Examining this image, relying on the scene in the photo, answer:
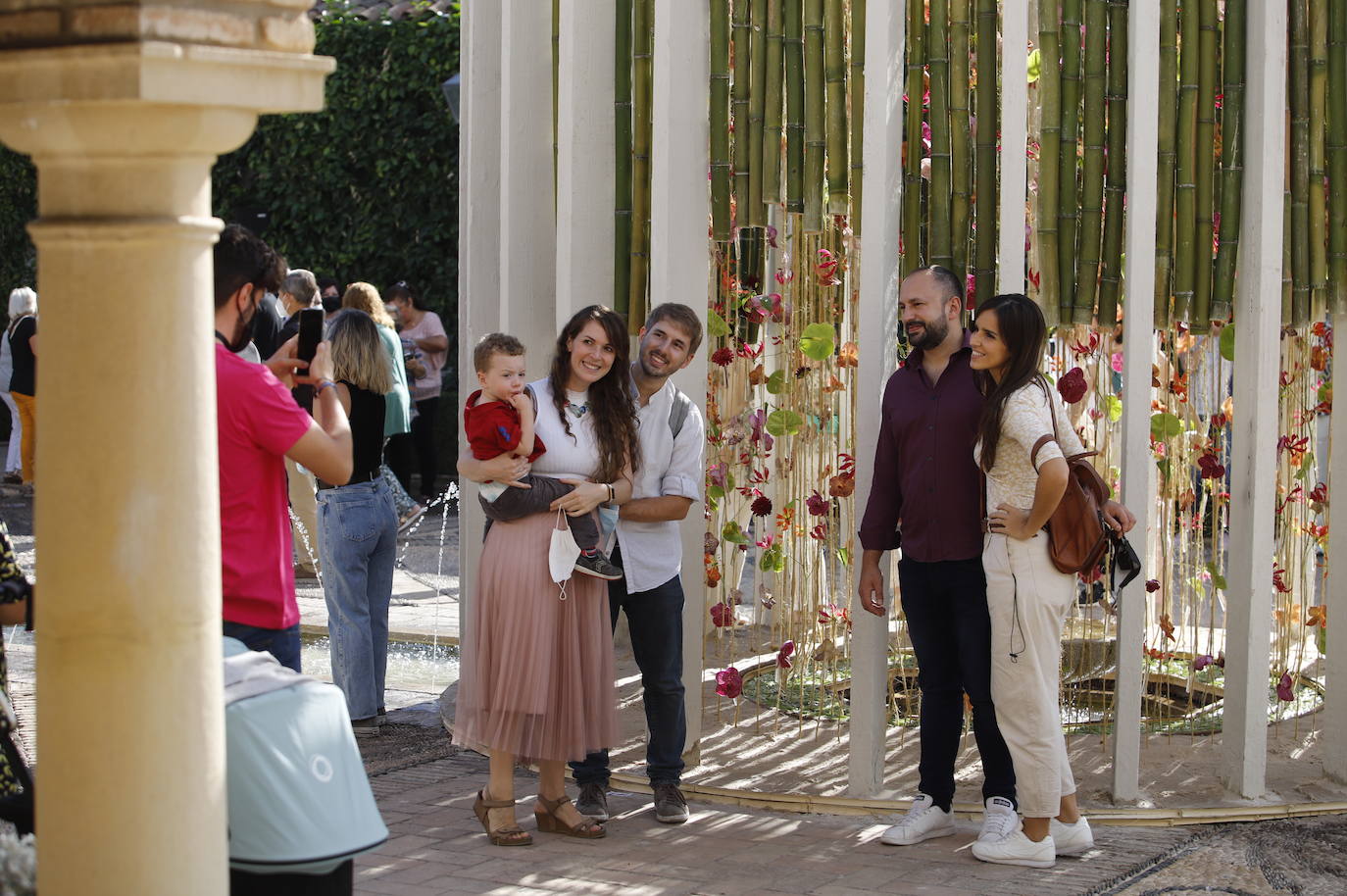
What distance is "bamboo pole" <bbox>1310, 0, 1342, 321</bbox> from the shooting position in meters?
5.17

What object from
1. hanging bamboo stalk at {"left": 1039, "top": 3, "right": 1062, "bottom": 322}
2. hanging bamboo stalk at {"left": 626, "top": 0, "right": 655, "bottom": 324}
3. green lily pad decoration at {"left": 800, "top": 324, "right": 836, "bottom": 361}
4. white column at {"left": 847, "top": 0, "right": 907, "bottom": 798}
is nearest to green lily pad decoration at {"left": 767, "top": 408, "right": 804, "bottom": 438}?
green lily pad decoration at {"left": 800, "top": 324, "right": 836, "bottom": 361}

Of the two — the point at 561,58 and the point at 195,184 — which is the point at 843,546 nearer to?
the point at 561,58

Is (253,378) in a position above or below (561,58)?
below

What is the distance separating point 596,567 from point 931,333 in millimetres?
1153

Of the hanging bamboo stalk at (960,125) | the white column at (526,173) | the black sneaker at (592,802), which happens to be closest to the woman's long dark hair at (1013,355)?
the hanging bamboo stalk at (960,125)

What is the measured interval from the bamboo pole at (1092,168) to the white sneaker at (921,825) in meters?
1.57

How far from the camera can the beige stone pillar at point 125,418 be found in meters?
2.54

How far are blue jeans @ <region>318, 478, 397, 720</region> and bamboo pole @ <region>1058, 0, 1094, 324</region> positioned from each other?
2534 mm

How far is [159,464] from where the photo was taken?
8.49 feet

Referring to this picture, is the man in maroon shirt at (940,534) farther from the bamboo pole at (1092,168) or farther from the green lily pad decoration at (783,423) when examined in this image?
the green lily pad decoration at (783,423)

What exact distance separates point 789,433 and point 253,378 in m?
2.63

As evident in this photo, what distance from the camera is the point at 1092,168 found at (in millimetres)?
5113

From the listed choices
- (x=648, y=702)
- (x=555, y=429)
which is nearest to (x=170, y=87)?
(x=555, y=429)

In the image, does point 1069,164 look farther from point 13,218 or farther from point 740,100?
point 13,218
